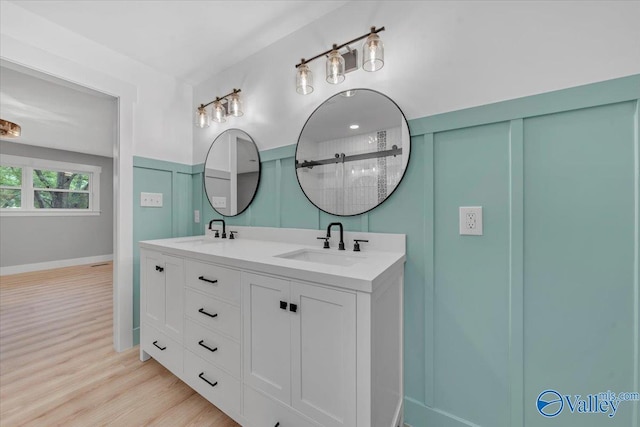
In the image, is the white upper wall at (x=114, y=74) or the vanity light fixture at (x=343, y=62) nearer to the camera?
the vanity light fixture at (x=343, y=62)

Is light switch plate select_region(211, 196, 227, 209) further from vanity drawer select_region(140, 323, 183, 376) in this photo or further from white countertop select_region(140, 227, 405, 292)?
vanity drawer select_region(140, 323, 183, 376)

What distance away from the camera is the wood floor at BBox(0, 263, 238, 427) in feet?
4.47

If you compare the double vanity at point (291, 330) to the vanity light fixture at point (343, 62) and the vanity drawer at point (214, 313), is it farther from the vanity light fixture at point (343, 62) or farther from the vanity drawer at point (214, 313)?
the vanity light fixture at point (343, 62)

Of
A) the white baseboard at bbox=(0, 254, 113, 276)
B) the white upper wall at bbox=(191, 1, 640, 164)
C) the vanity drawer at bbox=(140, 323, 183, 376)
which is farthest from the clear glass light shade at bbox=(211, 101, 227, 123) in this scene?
the white baseboard at bbox=(0, 254, 113, 276)

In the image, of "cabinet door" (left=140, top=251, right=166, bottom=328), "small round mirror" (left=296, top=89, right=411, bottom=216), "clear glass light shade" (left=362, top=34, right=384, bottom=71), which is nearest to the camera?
"clear glass light shade" (left=362, top=34, right=384, bottom=71)

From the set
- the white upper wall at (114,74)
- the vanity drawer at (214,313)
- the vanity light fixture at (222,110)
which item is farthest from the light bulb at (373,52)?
the white upper wall at (114,74)

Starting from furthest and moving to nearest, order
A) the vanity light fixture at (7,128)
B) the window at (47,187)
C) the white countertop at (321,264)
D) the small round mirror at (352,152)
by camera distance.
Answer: the window at (47,187) < the vanity light fixture at (7,128) < the small round mirror at (352,152) < the white countertop at (321,264)

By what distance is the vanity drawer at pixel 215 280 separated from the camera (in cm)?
126

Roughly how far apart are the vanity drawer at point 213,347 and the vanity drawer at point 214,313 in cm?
4

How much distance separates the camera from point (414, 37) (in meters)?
1.35

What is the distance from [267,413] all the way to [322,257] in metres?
0.78

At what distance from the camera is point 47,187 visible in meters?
4.98

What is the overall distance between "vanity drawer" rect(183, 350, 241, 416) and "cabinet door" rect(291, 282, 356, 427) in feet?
1.32

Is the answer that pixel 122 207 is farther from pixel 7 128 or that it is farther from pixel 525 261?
pixel 525 261
